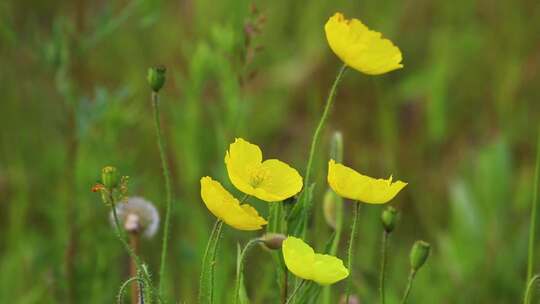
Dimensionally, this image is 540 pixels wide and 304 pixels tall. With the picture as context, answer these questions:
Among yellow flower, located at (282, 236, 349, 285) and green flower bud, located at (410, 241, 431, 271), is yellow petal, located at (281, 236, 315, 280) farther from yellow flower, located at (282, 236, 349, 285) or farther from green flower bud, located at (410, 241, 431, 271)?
green flower bud, located at (410, 241, 431, 271)

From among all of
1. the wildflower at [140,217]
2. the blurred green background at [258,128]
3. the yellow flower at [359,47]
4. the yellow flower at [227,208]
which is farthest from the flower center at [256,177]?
the blurred green background at [258,128]

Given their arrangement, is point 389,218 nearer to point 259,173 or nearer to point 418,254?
point 418,254

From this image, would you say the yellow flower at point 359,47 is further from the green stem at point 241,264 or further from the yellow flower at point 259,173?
the green stem at point 241,264

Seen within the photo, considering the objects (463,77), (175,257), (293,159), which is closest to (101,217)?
(175,257)

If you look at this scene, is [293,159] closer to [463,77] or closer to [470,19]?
[463,77]

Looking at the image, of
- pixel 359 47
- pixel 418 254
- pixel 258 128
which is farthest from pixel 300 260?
pixel 258 128
